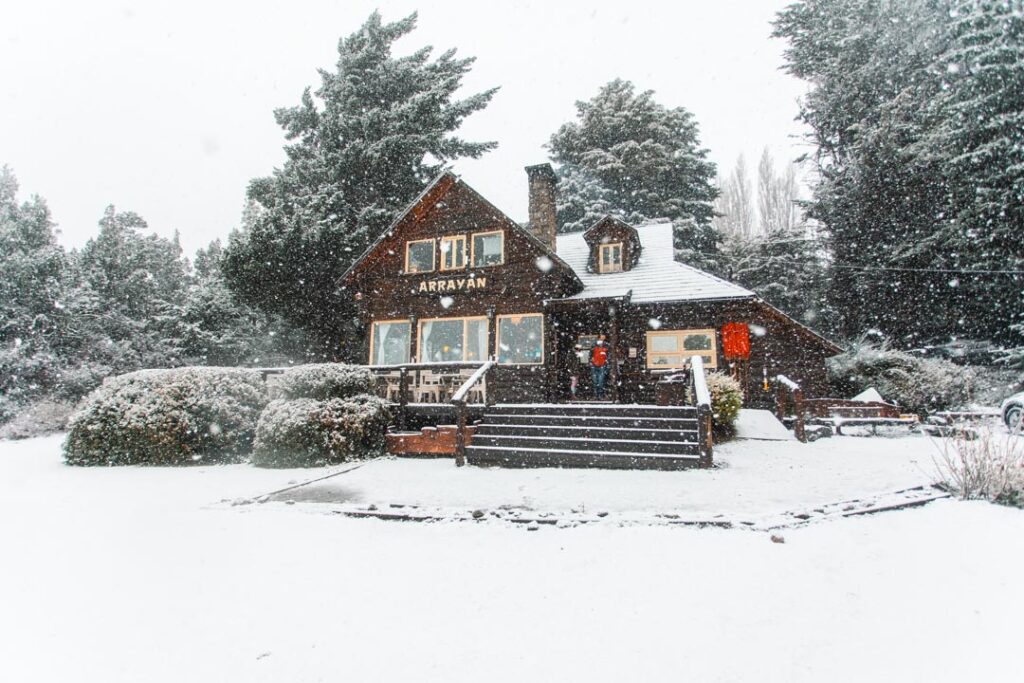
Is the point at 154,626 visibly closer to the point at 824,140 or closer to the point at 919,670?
the point at 919,670

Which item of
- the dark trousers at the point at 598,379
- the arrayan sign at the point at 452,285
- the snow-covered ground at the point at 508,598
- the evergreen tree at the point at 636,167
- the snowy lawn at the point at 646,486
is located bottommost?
the snow-covered ground at the point at 508,598

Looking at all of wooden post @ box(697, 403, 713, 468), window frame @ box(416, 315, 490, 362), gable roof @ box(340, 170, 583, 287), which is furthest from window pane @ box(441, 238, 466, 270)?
wooden post @ box(697, 403, 713, 468)

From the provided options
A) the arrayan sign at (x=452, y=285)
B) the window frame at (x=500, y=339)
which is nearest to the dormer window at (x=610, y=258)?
the window frame at (x=500, y=339)

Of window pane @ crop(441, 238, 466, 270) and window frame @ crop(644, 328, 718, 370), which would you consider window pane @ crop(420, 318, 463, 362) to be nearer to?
window pane @ crop(441, 238, 466, 270)

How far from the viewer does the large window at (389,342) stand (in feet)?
53.7

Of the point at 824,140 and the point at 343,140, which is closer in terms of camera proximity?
the point at 343,140

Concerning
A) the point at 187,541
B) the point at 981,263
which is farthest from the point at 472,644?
the point at 981,263

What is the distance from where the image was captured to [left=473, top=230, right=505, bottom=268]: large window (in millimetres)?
15820

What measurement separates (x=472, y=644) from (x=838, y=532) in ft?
12.4

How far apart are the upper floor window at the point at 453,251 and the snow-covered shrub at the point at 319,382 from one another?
20.8ft

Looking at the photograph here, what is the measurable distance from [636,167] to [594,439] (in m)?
24.6

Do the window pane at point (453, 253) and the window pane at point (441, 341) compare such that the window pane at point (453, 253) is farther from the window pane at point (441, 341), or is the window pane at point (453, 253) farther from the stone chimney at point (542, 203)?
the stone chimney at point (542, 203)

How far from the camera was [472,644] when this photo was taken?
312cm

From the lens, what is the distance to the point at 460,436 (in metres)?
9.39
